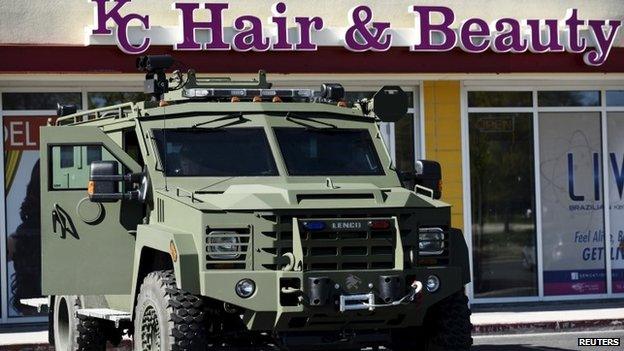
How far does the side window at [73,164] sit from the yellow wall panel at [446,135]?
708 centimetres

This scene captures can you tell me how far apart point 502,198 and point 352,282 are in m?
9.59

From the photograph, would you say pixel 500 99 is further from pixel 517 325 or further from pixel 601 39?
pixel 517 325

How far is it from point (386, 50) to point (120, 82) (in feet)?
11.5

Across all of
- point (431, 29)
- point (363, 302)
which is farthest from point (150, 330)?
point (431, 29)

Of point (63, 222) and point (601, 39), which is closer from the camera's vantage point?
point (63, 222)

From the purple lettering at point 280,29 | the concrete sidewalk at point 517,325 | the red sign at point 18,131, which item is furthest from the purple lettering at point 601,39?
the red sign at point 18,131

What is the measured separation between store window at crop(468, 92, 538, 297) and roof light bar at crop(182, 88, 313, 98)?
745cm

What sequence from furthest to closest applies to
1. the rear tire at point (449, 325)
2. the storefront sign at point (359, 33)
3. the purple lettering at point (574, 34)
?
the purple lettering at point (574, 34) < the storefront sign at point (359, 33) < the rear tire at point (449, 325)

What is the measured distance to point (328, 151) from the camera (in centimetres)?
1069

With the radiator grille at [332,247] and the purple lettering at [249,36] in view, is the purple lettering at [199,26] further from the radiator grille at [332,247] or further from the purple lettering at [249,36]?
the radiator grille at [332,247]

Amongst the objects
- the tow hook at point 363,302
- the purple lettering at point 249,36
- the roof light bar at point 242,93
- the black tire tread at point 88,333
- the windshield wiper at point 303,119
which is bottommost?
the black tire tread at point 88,333

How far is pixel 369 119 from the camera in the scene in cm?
1108

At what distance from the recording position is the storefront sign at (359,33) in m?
16.1

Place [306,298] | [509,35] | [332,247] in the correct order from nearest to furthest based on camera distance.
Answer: [306,298] → [332,247] → [509,35]
